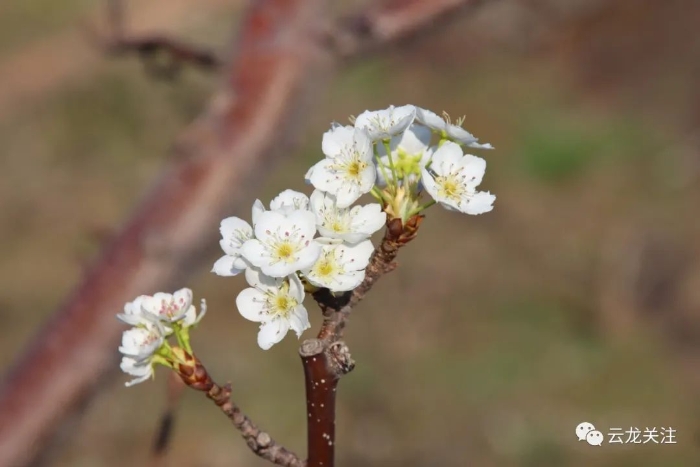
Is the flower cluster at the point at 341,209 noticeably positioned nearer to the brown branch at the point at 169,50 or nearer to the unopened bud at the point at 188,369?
the unopened bud at the point at 188,369

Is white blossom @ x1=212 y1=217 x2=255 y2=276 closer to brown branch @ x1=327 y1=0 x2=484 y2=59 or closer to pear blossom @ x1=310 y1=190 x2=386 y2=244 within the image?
pear blossom @ x1=310 y1=190 x2=386 y2=244

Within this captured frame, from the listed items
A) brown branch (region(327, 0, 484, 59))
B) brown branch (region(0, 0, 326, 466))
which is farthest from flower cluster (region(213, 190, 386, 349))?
brown branch (region(327, 0, 484, 59))

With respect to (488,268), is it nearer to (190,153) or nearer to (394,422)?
(394,422)

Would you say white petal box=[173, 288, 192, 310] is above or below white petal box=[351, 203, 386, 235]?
below

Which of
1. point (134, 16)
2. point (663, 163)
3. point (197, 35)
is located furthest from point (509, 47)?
point (134, 16)

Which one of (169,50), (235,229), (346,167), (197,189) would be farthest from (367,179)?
(169,50)

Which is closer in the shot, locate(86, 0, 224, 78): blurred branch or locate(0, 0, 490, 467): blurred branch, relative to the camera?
locate(0, 0, 490, 467): blurred branch
